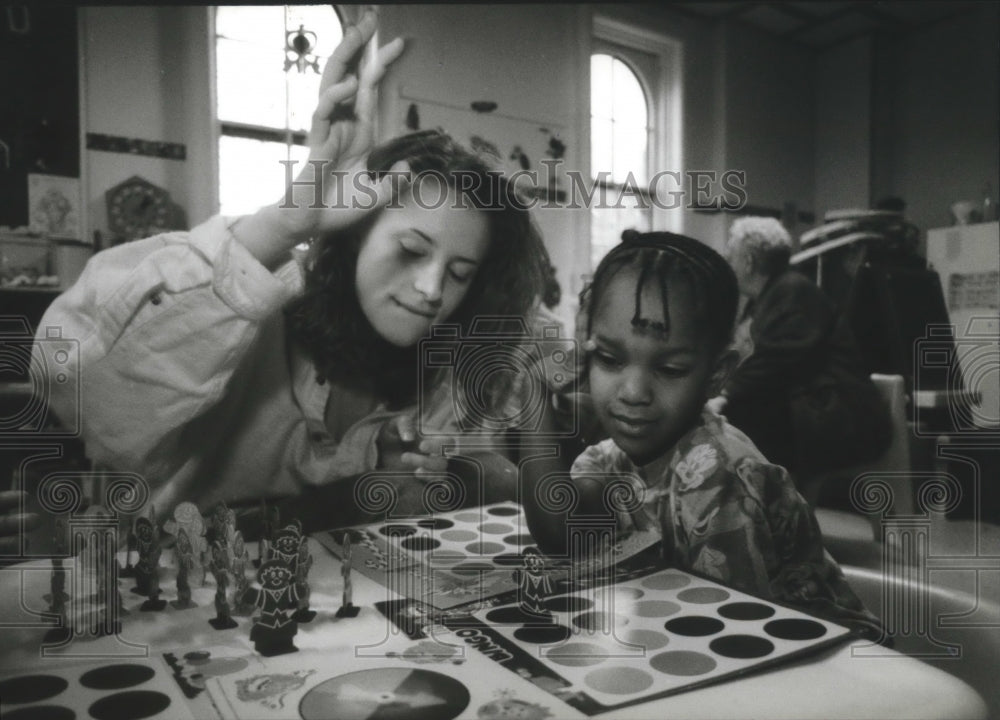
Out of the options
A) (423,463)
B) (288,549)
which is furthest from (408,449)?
(288,549)

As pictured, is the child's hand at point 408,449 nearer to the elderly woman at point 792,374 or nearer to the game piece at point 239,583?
Result: the game piece at point 239,583

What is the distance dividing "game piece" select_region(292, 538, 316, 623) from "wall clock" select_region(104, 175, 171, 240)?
44cm

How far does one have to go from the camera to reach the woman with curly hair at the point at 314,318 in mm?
941

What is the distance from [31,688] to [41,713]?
0.06 m

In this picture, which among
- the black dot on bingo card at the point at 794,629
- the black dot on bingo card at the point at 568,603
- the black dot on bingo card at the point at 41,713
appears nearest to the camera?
the black dot on bingo card at the point at 41,713

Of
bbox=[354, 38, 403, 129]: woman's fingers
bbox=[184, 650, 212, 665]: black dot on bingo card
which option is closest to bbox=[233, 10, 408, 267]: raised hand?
bbox=[354, 38, 403, 129]: woman's fingers

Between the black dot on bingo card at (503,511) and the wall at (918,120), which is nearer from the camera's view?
the wall at (918,120)

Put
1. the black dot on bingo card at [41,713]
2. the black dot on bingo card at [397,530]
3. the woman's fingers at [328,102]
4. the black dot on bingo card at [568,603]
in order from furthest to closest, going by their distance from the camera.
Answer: the black dot on bingo card at [397,530] < the woman's fingers at [328,102] < the black dot on bingo card at [568,603] < the black dot on bingo card at [41,713]

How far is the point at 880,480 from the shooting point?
0.92 metres

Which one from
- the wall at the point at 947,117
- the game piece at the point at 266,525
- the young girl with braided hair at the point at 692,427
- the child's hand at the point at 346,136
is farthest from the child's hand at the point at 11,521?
the wall at the point at 947,117

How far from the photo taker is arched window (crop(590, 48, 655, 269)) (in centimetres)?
92

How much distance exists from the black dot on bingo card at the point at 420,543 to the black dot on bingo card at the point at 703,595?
1.12 feet

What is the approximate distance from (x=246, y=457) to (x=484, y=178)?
51cm

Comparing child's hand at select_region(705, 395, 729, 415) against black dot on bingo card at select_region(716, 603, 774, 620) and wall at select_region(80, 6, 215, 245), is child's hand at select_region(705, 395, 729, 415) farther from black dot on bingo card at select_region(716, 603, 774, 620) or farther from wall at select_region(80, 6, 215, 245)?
wall at select_region(80, 6, 215, 245)
